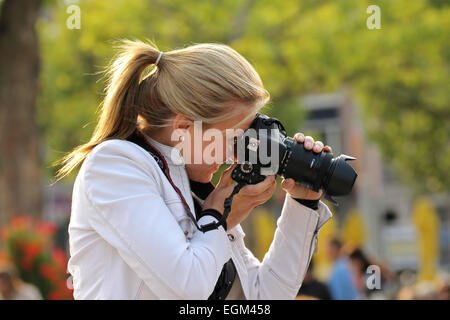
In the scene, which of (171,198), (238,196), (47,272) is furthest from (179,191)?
(47,272)

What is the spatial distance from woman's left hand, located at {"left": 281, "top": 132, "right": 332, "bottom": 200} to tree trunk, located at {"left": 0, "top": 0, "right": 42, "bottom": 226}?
6888 mm

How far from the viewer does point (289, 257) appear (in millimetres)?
2059

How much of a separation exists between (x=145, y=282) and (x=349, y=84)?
1158cm

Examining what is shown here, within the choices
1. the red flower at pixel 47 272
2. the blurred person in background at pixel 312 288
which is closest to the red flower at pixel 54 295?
the red flower at pixel 47 272

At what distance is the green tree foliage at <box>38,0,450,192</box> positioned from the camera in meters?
11.2

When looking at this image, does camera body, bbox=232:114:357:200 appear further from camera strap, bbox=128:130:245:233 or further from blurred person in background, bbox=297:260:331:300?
blurred person in background, bbox=297:260:331:300

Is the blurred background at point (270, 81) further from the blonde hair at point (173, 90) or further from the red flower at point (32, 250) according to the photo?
the blonde hair at point (173, 90)

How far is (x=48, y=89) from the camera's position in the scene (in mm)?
14961


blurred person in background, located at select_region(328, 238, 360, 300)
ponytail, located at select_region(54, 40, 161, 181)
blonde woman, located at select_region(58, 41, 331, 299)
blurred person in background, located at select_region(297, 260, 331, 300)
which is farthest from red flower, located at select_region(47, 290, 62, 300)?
ponytail, located at select_region(54, 40, 161, 181)

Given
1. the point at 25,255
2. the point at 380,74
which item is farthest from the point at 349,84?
the point at 25,255

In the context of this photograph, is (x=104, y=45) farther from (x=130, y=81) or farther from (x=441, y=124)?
(x=130, y=81)

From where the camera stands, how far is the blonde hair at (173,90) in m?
1.76

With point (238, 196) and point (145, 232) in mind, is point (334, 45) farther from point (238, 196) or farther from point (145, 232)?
point (145, 232)

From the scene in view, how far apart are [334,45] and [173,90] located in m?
9.77
